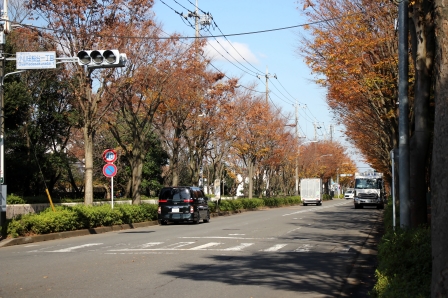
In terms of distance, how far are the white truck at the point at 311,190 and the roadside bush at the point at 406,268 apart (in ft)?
190

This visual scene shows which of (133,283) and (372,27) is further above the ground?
(372,27)

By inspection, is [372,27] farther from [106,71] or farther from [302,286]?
[302,286]

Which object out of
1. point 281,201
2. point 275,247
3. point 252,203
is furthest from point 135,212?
point 281,201

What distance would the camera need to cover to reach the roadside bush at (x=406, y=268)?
7.21 m

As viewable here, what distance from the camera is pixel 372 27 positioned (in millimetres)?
21219

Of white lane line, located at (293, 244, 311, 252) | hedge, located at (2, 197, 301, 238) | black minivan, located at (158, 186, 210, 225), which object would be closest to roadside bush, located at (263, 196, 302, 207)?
black minivan, located at (158, 186, 210, 225)

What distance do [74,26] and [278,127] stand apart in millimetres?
34942

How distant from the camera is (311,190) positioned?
225ft

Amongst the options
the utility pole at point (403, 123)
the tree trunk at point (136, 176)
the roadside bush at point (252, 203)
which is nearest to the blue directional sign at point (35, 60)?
the utility pole at point (403, 123)

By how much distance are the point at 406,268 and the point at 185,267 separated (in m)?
5.40

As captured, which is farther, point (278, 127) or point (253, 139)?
point (278, 127)

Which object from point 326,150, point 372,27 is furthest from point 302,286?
point 326,150

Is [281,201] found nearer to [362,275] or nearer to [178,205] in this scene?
[178,205]

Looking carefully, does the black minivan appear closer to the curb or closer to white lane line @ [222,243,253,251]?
the curb
